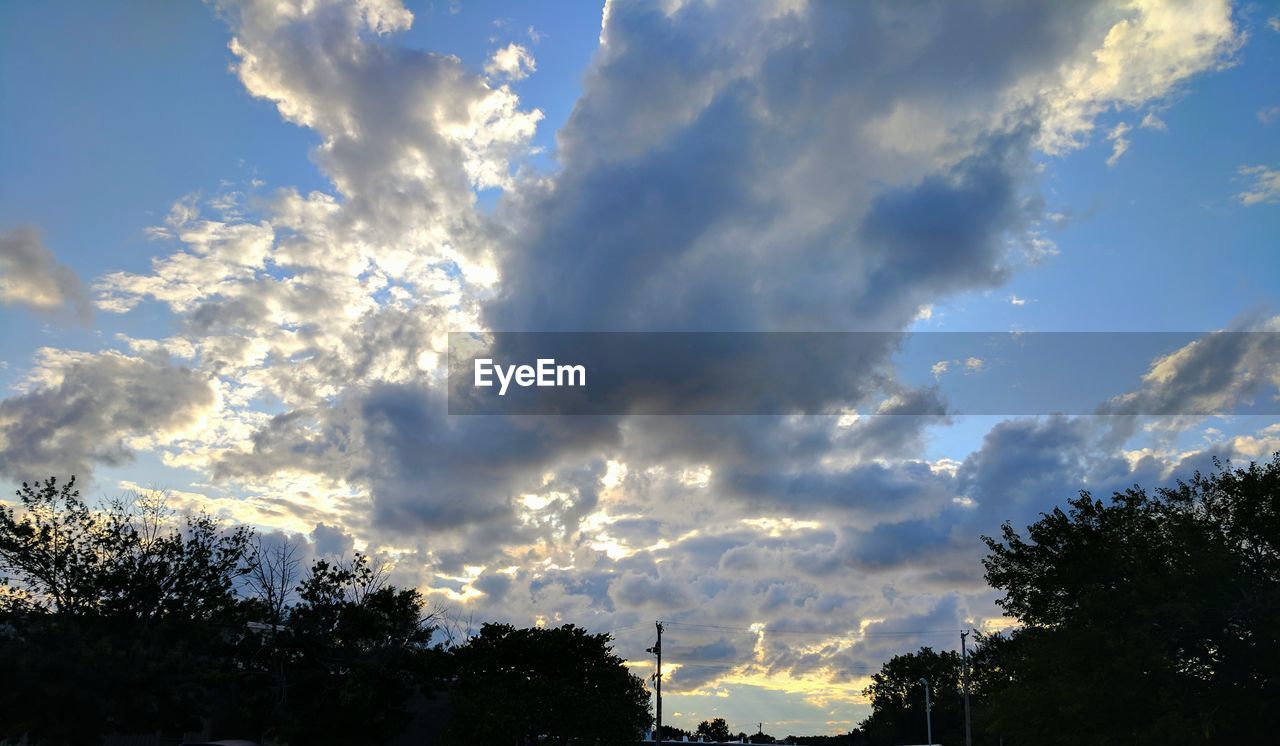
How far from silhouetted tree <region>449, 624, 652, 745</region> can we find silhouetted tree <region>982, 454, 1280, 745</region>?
29281 mm

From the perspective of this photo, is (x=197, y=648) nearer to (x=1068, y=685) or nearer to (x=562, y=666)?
(x=562, y=666)

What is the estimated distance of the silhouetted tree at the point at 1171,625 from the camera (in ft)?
116

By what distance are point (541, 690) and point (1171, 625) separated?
37617mm

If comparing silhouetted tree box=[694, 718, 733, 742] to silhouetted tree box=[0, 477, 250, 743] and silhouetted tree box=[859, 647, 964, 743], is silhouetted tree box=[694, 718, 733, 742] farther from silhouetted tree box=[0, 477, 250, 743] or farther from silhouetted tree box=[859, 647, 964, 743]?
silhouetted tree box=[0, 477, 250, 743]

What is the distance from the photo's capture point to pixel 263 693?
51.4 m

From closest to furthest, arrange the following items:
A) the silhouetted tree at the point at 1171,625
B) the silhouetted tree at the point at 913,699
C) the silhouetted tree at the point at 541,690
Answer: the silhouetted tree at the point at 1171,625 < the silhouetted tree at the point at 541,690 < the silhouetted tree at the point at 913,699

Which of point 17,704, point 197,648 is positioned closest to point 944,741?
point 197,648

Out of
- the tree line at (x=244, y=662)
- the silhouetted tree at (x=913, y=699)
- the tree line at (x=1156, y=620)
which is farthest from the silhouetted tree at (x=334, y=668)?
the silhouetted tree at (x=913, y=699)

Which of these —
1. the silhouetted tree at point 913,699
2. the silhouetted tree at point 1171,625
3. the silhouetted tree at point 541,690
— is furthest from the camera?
the silhouetted tree at point 913,699

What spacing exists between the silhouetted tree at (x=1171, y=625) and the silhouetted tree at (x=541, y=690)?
29.3 metres

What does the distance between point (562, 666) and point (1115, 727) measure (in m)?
37.3

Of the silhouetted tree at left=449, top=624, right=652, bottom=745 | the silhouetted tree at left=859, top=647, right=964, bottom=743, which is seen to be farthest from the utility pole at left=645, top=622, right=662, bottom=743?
the silhouetted tree at left=859, top=647, right=964, bottom=743

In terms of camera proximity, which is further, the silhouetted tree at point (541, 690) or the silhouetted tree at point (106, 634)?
the silhouetted tree at point (541, 690)

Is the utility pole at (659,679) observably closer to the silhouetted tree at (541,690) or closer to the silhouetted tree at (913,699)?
the silhouetted tree at (541,690)
